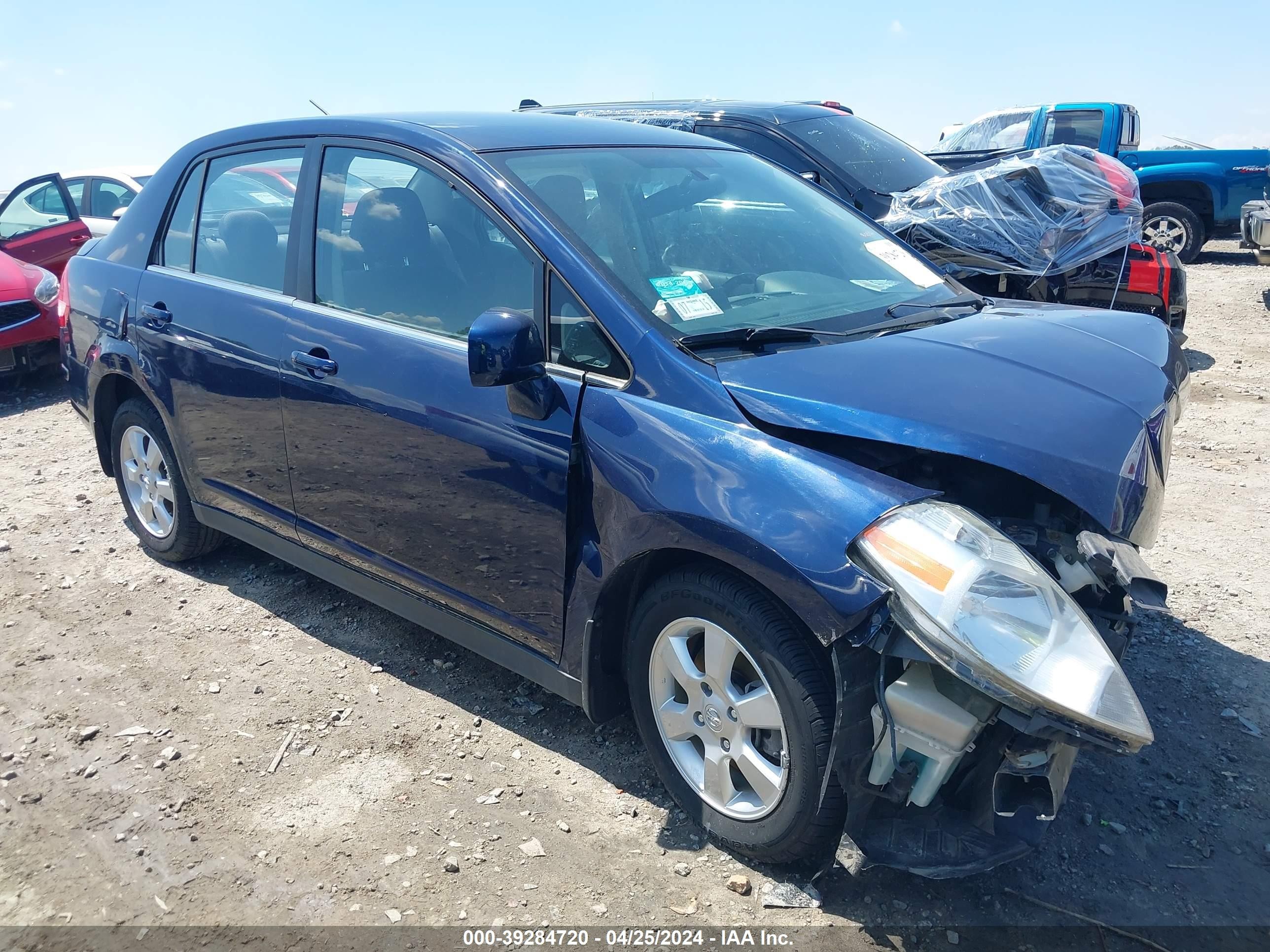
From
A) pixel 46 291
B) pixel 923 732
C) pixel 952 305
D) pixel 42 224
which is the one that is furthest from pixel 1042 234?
pixel 42 224

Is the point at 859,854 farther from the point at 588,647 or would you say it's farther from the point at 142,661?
the point at 142,661

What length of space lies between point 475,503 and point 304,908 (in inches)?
46.1

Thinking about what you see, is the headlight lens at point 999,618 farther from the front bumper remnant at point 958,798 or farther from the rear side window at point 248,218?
the rear side window at point 248,218

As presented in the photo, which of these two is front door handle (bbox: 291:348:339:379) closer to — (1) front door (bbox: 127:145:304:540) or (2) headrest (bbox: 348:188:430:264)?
(1) front door (bbox: 127:145:304:540)

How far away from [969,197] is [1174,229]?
6850mm

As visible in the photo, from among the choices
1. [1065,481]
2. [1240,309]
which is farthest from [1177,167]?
[1065,481]

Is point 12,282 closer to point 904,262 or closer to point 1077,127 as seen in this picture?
point 904,262

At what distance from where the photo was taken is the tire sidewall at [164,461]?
433 centimetres

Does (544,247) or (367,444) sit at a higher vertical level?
(544,247)

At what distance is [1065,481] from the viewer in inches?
90.9

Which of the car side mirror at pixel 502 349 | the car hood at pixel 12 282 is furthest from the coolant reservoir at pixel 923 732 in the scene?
the car hood at pixel 12 282

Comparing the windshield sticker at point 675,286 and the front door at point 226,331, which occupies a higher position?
the windshield sticker at point 675,286

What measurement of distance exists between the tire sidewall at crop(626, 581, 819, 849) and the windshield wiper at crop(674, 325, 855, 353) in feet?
2.16

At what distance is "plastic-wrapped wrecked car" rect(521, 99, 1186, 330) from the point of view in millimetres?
6559
